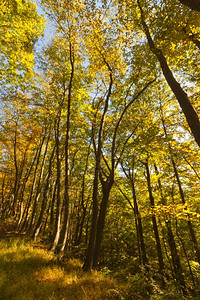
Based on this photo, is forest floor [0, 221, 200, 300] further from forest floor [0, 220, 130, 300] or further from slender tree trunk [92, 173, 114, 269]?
slender tree trunk [92, 173, 114, 269]

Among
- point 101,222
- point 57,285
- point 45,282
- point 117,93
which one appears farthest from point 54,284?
point 117,93

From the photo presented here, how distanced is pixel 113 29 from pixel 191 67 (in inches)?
175

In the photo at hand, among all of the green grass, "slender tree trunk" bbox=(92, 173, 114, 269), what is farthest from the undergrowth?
"slender tree trunk" bbox=(92, 173, 114, 269)

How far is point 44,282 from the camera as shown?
199 inches

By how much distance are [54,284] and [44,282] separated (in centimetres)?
37

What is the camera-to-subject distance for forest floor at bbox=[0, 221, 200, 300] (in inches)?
173

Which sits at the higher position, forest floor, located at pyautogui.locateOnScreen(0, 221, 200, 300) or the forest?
the forest

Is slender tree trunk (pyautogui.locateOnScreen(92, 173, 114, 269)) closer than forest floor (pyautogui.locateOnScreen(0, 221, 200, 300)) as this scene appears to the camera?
No

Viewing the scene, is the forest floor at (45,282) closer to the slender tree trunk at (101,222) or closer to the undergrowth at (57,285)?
the undergrowth at (57,285)

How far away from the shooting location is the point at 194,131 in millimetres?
3895

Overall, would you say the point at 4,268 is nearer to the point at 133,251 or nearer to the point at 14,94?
the point at 14,94

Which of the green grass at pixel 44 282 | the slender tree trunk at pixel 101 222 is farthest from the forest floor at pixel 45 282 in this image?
the slender tree trunk at pixel 101 222

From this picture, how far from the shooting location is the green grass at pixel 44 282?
14.3 feet

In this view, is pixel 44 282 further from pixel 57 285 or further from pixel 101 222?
pixel 101 222
